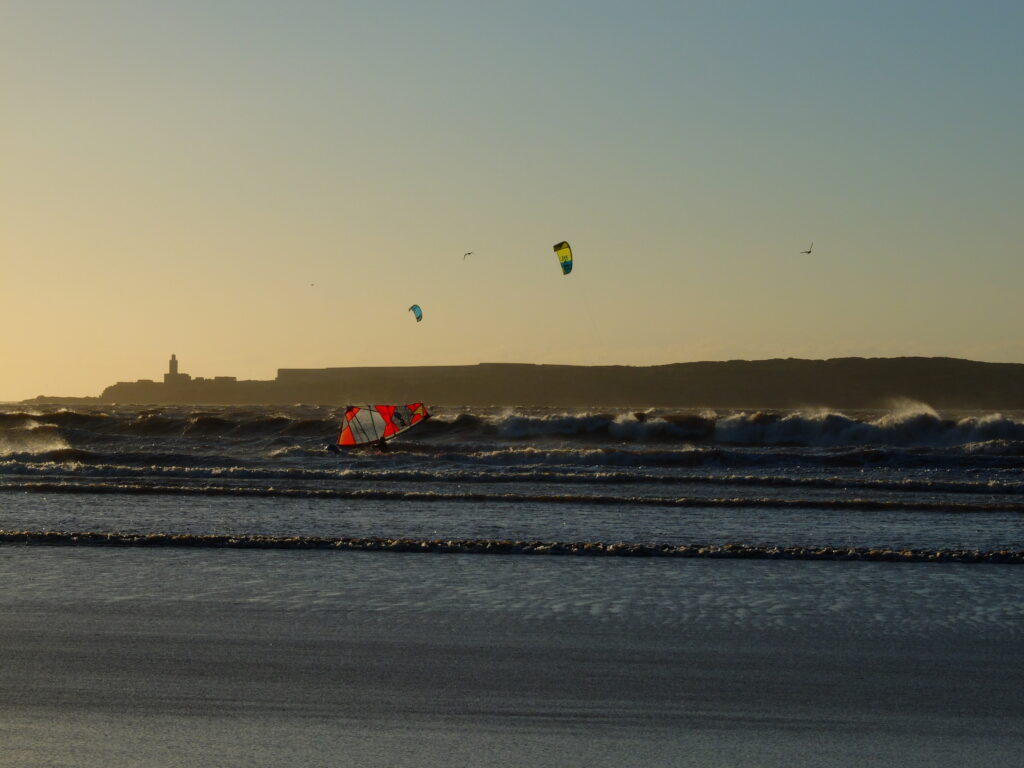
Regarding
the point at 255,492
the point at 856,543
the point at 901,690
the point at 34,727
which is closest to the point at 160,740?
the point at 34,727

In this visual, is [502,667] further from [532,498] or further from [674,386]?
[674,386]

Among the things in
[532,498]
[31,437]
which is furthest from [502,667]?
[31,437]

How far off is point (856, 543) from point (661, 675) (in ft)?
20.9

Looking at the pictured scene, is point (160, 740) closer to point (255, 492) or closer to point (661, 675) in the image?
point (661, 675)

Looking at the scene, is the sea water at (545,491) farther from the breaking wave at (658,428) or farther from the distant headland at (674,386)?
the distant headland at (674,386)

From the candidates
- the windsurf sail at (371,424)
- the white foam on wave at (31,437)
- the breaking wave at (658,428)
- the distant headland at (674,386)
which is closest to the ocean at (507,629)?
the windsurf sail at (371,424)

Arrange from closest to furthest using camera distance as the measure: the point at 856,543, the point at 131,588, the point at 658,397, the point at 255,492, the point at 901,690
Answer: the point at 901,690 → the point at 131,588 → the point at 856,543 → the point at 255,492 → the point at 658,397

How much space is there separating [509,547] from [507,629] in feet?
12.3

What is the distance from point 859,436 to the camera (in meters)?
39.4

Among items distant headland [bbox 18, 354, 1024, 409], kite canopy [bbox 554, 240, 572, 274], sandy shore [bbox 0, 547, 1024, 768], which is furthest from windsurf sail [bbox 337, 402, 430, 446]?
distant headland [bbox 18, 354, 1024, 409]

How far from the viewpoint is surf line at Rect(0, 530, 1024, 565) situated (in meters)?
10.7

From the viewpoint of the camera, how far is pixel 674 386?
111 m

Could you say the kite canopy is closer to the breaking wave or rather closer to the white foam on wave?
the breaking wave

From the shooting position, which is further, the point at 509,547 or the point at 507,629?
the point at 509,547
